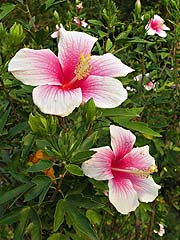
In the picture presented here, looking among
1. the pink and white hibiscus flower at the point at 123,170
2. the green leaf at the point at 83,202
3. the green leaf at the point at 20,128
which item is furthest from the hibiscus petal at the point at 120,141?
the green leaf at the point at 20,128

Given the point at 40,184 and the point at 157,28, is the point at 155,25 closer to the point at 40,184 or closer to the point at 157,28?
the point at 157,28

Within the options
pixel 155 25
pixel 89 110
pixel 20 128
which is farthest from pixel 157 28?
pixel 89 110

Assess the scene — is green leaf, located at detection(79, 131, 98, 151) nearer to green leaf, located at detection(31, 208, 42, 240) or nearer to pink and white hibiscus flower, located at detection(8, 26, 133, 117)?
pink and white hibiscus flower, located at detection(8, 26, 133, 117)

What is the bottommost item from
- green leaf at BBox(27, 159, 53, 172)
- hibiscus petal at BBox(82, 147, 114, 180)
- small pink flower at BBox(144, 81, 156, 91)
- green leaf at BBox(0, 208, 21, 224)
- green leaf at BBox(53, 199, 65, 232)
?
small pink flower at BBox(144, 81, 156, 91)

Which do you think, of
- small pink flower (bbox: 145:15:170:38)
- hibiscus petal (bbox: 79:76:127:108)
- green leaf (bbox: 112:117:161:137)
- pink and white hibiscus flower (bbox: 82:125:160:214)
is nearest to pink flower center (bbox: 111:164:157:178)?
pink and white hibiscus flower (bbox: 82:125:160:214)

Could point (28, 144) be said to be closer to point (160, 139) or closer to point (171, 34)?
point (160, 139)

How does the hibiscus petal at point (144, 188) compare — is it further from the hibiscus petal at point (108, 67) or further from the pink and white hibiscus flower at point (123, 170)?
the hibiscus petal at point (108, 67)

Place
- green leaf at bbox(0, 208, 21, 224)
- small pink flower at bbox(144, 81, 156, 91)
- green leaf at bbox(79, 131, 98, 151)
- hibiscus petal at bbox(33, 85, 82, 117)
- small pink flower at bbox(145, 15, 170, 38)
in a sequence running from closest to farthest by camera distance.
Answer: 1. hibiscus petal at bbox(33, 85, 82, 117)
2. green leaf at bbox(79, 131, 98, 151)
3. green leaf at bbox(0, 208, 21, 224)
4. small pink flower at bbox(145, 15, 170, 38)
5. small pink flower at bbox(144, 81, 156, 91)
